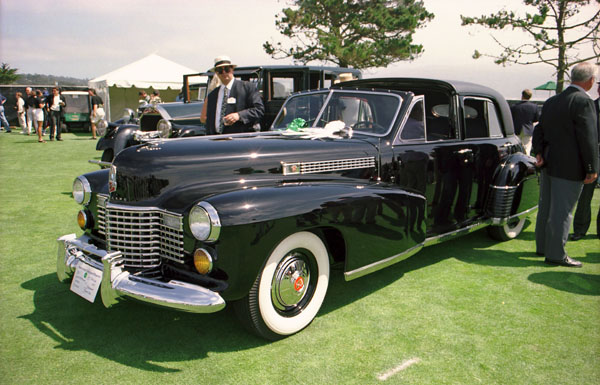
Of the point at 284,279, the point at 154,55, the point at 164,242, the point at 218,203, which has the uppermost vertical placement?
the point at 154,55

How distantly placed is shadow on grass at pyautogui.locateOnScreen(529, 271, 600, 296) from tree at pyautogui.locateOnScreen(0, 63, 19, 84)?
60473 millimetres

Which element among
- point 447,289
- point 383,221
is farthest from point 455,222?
point 383,221

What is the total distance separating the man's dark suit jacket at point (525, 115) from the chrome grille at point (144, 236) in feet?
28.1

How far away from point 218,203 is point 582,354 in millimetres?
2480

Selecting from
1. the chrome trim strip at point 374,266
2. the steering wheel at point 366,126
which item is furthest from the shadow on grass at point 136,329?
the steering wheel at point 366,126

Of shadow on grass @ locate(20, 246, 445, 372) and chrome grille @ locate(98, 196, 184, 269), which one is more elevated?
chrome grille @ locate(98, 196, 184, 269)

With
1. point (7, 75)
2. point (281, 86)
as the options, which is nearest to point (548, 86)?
point (281, 86)

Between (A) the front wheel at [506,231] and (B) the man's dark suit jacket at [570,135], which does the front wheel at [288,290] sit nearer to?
(B) the man's dark suit jacket at [570,135]

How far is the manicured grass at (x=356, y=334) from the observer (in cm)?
251

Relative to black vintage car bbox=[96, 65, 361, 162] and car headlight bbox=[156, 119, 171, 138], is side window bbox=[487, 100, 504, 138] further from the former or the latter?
car headlight bbox=[156, 119, 171, 138]

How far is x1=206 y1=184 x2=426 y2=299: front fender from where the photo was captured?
2.51 meters

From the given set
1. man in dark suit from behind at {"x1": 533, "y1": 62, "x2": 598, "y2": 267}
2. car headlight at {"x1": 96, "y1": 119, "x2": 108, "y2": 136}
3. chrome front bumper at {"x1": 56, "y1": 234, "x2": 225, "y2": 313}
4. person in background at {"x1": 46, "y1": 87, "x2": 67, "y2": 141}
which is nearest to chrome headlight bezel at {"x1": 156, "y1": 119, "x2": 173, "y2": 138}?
car headlight at {"x1": 96, "y1": 119, "x2": 108, "y2": 136}

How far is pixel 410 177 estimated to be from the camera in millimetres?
3857

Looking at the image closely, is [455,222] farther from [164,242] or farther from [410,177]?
[164,242]
